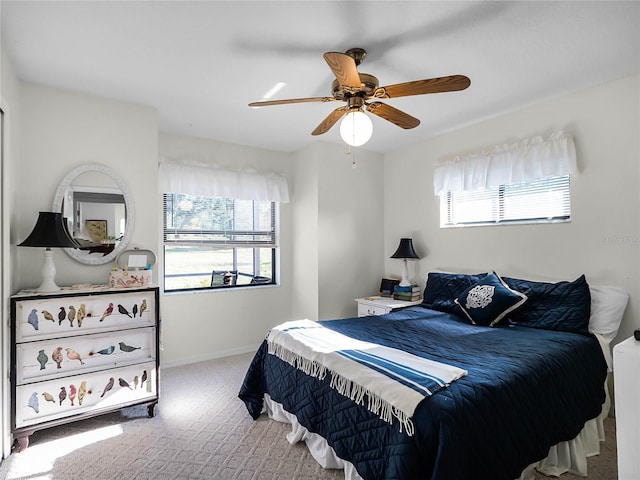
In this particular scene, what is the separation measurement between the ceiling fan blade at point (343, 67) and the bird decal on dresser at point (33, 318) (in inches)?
92.5

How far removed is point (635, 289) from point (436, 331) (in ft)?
4.72

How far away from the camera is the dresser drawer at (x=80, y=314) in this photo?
225 centimetres

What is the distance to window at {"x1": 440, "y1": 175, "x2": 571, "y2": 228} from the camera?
9.90 ft

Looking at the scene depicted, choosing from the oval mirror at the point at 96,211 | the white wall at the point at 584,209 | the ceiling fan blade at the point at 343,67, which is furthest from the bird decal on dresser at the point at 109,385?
the white wall at the point at 584,209

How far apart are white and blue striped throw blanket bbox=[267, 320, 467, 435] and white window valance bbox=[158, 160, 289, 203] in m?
2.07

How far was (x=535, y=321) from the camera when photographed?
268 centimetres

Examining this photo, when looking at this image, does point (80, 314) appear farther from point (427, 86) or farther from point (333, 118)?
point (427, 86)

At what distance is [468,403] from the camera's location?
61.1 inches

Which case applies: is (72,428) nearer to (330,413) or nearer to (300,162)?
(330,413)

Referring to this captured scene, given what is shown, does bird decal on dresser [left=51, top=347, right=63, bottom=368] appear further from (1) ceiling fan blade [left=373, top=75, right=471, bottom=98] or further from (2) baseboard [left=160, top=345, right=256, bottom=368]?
(1) ceiling fan blade [left=373, top=75, right=471, bottom=98]

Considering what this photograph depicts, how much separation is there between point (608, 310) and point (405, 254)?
1.83 metres

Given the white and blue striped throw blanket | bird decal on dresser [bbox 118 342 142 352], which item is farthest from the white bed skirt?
bird decal on dresser [bbox 118 342 142 352]

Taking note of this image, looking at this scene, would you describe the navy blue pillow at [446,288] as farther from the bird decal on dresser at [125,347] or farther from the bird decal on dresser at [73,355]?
the bird decal on dresser at [73,355]

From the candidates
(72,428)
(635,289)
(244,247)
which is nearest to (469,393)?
(635,289)
